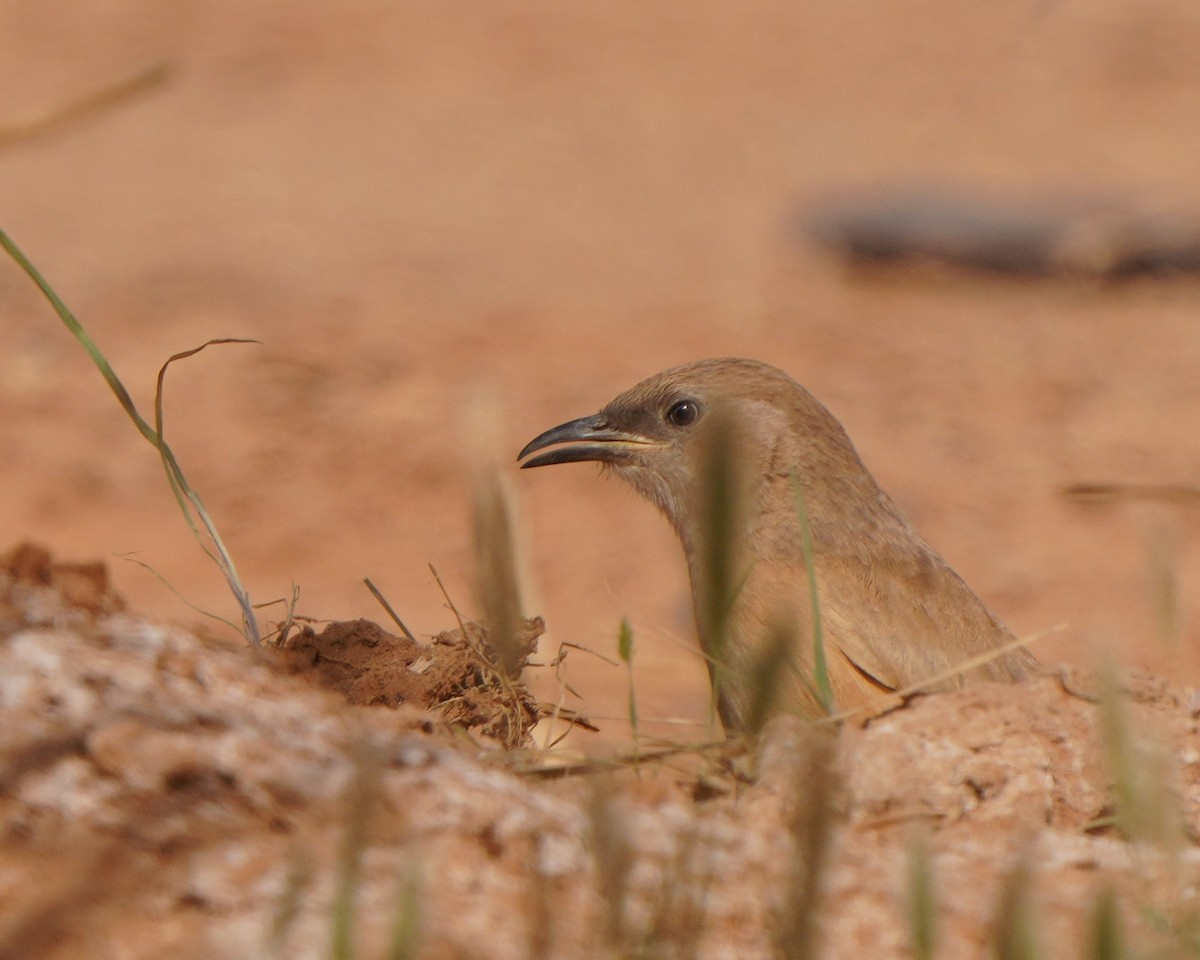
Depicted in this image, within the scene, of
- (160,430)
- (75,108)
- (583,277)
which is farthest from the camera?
(583,277)

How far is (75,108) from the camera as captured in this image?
8.85 feet

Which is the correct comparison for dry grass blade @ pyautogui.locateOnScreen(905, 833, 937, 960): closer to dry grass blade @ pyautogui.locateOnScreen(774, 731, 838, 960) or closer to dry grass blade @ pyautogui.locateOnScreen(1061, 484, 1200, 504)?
dry grass blade @ pyautogui.locateOnScreen(774, 731, 838, 960)

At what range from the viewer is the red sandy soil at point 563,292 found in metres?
9.23

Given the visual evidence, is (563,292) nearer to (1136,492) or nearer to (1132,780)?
(1136,492)

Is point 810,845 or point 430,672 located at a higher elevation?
point 430,672

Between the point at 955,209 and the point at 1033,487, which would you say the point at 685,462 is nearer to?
the point at 1033,487

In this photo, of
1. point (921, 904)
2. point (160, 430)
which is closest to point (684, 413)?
point (160, 430)

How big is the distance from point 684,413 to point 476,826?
2971 mm

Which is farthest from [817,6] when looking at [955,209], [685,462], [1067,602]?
[685,462]

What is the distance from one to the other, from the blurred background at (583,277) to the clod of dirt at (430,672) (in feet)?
1.48

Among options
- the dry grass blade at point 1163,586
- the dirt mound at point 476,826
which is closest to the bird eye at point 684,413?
the dirt mound at point 476,826

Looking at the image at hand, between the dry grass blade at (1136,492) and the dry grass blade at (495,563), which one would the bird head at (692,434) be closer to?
the dry grass blade at (1136,492)

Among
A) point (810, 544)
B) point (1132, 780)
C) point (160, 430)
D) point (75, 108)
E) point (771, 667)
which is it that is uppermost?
point (75, 108)

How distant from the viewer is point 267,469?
10.2 meters
